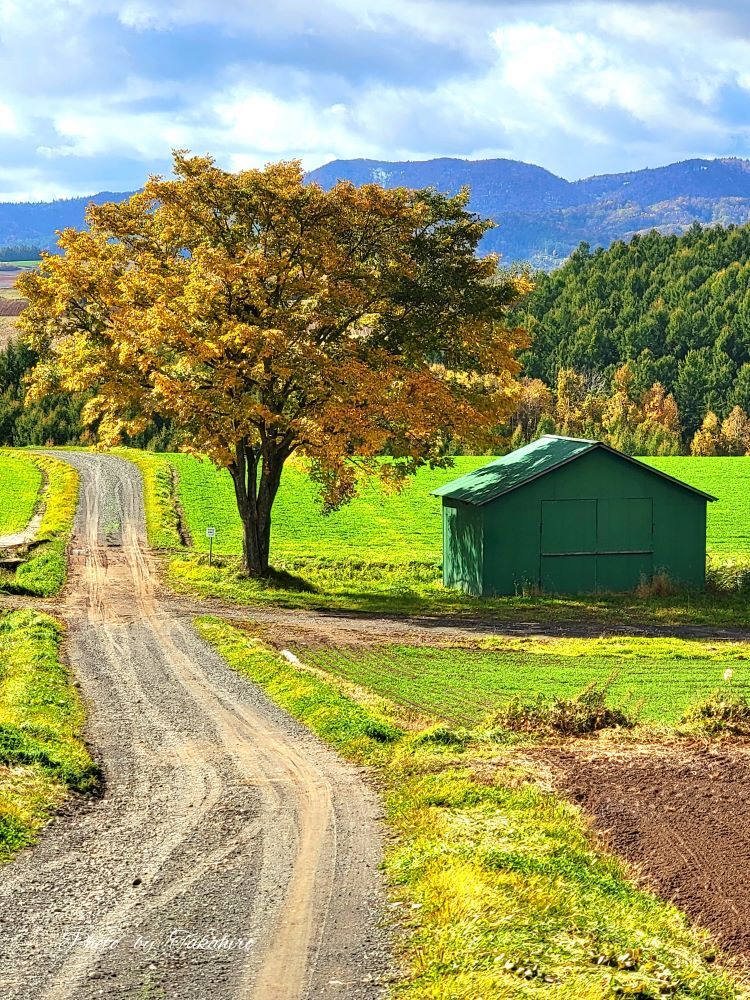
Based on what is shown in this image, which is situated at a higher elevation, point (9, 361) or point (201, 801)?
point (9, 361)

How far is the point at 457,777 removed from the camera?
1541cm

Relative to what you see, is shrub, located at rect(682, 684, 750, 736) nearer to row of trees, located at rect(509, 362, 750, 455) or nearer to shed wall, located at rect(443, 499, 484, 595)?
shed wall, located at rect(443, 499, 484, 595)

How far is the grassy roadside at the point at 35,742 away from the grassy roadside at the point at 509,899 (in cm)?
414

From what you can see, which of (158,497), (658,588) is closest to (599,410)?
(158,497)

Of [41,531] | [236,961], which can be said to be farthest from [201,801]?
[41,531]

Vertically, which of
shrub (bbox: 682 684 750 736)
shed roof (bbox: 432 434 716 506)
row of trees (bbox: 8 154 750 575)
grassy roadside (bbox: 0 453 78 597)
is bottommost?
shrub (bbox: 682 684 750 736)

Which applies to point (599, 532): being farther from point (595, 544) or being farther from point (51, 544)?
point (51, 544)

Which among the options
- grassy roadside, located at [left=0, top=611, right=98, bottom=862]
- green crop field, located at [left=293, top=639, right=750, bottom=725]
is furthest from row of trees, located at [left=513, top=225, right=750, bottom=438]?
grassy roadside, located at [left=0, top=611, right=98, bottom=862]

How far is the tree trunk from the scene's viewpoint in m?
40.1

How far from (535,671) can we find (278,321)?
15.0m

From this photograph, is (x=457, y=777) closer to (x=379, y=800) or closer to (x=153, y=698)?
(x=379, y=800)

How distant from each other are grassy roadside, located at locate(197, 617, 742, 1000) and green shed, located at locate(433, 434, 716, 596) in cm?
2225

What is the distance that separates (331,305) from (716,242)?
166456 mm

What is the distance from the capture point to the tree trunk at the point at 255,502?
4012 cm
